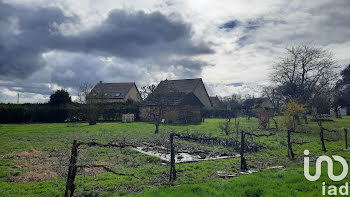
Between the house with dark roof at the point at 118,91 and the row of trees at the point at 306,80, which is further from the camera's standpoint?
the house with dark roof at the point at 118,91

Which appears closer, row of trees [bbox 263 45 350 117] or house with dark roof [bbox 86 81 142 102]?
row of trees [bbox 263 45 350 117]

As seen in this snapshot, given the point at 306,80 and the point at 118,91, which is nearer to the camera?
the point at 306,80

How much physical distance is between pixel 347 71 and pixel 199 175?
46.0 meters

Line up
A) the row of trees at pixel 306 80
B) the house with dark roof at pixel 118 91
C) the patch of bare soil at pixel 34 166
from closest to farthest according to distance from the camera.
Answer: the patch of bare soil at pixel 34 166
the row of trees at pixel 306 80
the house with dark roof at pixel 118 91

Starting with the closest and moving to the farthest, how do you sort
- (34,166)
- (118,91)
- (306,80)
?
(34,166) → (306,80) → (118,91)

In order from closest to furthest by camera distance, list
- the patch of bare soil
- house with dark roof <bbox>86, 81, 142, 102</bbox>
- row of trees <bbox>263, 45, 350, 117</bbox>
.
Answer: the patch of bare soil
row of trees <bbox>263, 45, 350, 117</bbox>
house with dark roof <bbox>86, 81, 142, 102</bbox>

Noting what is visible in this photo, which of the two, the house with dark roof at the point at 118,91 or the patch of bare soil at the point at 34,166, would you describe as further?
the house with dark roof at the point at 118,91

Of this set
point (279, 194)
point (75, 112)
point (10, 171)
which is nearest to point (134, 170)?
point (10, 171)

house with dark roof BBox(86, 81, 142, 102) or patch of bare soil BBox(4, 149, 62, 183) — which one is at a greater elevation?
house with dark roof BBox(86, 81, 142, 102)

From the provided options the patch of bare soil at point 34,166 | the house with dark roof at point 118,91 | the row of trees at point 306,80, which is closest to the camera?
the patch of bare soil at point 34,166

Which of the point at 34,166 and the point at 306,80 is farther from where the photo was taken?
the point at 306,80

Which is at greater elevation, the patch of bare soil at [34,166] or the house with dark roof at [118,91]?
the house with dark roof at [118,91]

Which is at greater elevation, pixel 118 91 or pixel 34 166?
pixel 118 91

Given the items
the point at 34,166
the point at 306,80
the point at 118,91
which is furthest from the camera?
the point at 118,91
